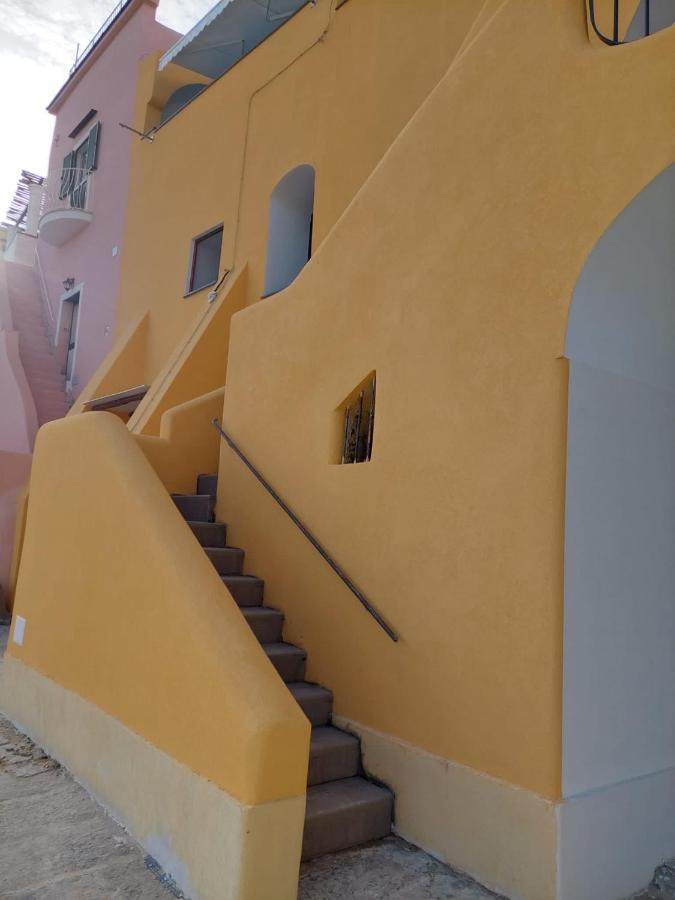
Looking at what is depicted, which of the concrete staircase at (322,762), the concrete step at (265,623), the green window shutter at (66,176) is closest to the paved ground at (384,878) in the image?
the concrete staircase at (322,762)

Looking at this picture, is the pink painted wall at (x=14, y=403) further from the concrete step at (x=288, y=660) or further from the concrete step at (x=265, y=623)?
the concrete step at (x=288, y=660)

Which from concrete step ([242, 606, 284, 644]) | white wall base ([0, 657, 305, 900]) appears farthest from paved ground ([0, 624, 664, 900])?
concrete step ([242, 606, 284, 644])

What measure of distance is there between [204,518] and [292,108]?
5.17 m

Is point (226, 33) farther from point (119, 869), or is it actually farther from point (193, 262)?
point (119, 869)

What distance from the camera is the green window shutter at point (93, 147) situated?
13.9 meters

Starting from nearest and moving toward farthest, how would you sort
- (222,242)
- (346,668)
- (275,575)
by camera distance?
(346,668)
(275,575)
(222,242)

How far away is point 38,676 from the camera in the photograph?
547 centimetres

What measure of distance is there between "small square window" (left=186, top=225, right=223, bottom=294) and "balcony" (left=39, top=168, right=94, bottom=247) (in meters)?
4.57

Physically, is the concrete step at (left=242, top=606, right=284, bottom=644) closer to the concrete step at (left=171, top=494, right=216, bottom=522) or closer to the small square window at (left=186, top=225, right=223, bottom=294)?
the concrete step at (left=171, top=494, right=216, bottom=522)

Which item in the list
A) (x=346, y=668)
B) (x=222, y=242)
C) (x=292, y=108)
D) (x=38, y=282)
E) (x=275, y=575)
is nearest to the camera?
(x=346, y=668)

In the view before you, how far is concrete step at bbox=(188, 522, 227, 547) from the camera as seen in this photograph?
18.6 feet

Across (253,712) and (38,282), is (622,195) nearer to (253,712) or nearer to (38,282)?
(253,712)

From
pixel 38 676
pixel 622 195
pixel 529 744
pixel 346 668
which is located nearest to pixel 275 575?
pixel 346 668

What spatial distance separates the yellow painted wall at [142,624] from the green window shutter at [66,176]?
10572mm
